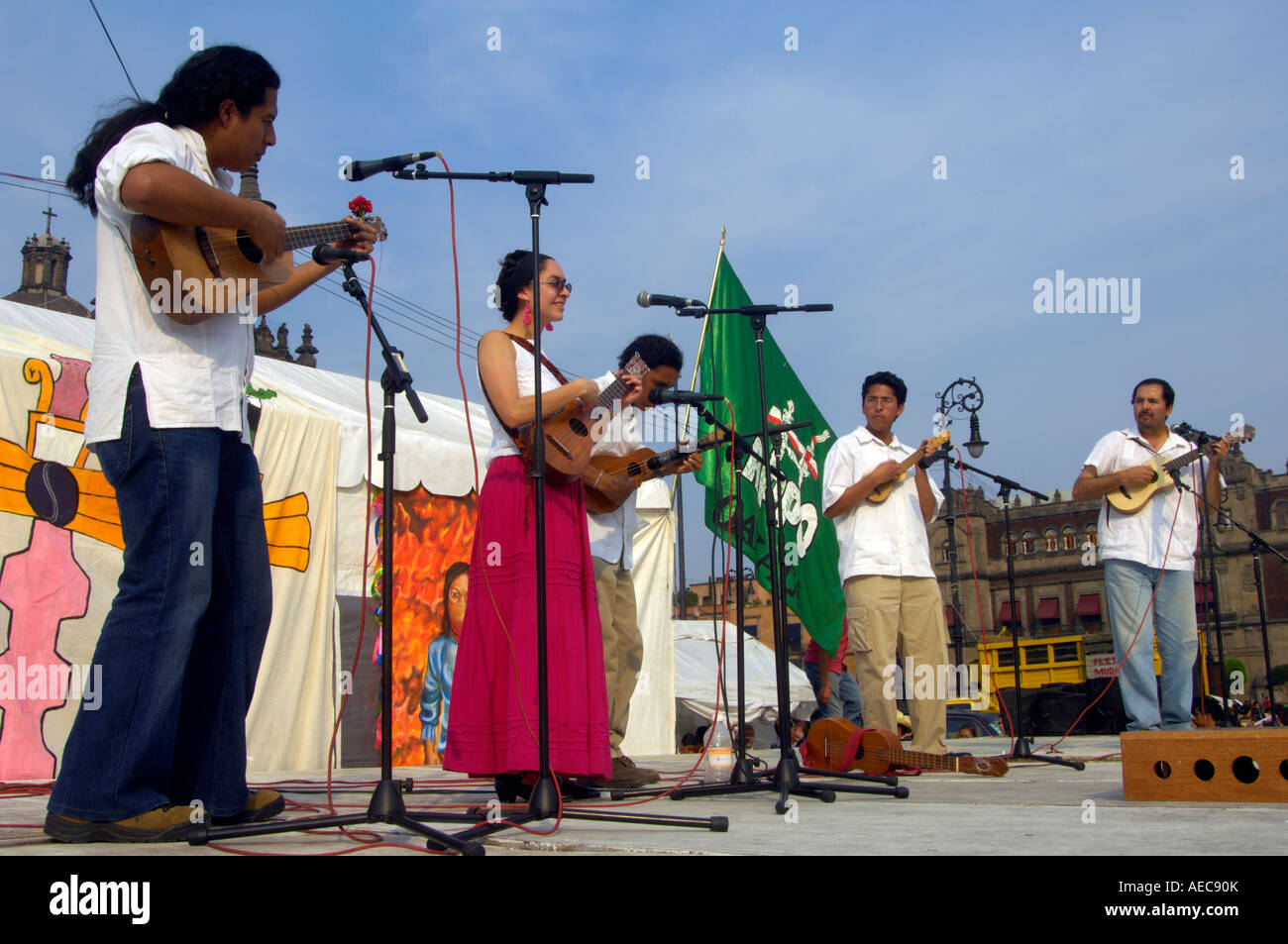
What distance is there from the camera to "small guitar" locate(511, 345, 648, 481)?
3533mm

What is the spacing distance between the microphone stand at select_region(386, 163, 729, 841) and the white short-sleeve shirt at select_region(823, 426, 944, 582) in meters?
2.51

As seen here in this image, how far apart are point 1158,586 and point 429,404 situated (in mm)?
6314

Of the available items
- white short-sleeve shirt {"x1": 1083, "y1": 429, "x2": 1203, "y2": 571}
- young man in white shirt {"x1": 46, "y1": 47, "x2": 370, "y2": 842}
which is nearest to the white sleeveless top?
young man in white shirt {"x1": 46, "y1": 47, "x2": 370, "y2": 842}

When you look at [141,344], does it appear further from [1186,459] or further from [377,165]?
[1186,459]

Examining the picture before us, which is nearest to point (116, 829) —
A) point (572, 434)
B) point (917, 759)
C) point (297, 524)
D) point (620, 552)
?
point (572, 434)

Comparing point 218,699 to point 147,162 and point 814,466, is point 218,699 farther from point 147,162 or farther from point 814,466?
point 814,466

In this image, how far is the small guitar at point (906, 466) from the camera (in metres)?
5.02

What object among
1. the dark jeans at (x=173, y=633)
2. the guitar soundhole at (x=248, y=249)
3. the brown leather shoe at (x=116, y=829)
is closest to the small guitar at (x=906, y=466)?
the dark jeans at (x=173, y=633)

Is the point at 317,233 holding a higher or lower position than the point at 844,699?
higher

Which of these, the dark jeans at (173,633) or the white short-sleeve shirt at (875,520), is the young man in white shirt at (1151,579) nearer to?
the white short-sleeve shirt at (875,520)

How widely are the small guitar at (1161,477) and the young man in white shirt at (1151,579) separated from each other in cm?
3

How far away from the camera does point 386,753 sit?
240 cm

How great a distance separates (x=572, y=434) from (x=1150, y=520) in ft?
12.3
